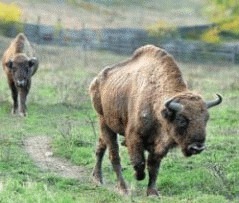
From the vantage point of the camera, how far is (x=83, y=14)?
57.6 m

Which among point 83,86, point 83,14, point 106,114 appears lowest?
point 83,14

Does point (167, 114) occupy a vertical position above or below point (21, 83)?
above

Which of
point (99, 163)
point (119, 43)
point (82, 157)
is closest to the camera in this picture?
point (99, 163)

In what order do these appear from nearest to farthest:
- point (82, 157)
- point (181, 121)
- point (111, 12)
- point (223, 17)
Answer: point (181, 121) < point (82, 157) < point (223, 17) < point (111, 12)

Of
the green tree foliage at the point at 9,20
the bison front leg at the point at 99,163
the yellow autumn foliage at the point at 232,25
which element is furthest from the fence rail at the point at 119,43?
the bison front leg at the point at 99,163

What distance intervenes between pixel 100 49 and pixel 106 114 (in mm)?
31184

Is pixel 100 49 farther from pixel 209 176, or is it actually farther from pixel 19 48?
pixel 209 176

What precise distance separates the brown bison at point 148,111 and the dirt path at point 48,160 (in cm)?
57

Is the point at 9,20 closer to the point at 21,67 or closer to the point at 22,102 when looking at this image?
the point at 21,67

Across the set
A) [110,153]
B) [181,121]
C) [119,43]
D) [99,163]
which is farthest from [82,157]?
[119,43]

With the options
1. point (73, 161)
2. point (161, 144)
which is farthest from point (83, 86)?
point (161, 144)

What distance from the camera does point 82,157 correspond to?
46.4 ft

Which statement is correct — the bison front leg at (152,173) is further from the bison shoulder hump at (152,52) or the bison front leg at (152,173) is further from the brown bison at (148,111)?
the bison shoulder hump at (152,52)

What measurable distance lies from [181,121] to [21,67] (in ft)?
34.3
